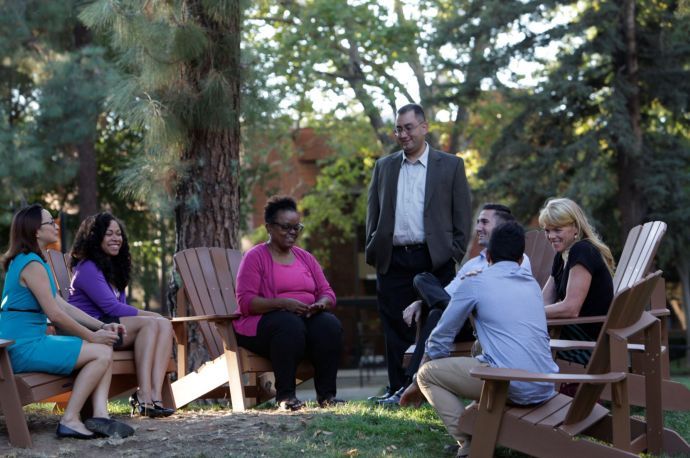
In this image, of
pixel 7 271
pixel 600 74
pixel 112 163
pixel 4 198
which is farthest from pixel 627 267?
pixel 112 163

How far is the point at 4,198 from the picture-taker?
1584 centimetres

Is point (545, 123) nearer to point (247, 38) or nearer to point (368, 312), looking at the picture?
point (247, 38)

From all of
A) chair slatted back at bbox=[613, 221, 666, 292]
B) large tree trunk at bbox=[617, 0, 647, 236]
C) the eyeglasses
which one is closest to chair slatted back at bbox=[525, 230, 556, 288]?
chair slatted back at bbox=[613, 221, 666, 292]

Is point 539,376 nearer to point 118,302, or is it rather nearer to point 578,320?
point 578,320

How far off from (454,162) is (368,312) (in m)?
20.2

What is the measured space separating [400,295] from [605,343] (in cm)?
241

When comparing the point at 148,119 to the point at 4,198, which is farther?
the point at 4,198

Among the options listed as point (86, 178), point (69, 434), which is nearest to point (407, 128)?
point (69, 434)

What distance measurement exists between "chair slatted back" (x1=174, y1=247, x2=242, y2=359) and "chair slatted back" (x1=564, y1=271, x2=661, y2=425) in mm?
3492

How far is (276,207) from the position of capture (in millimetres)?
7020

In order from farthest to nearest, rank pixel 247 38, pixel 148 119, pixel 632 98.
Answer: pixel 247 38, pixel 632 98, pixel 148 119

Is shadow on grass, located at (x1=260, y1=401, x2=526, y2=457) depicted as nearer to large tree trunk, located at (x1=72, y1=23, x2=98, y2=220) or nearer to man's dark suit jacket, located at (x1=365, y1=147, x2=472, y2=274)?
man's dark suit jacket, located at (x1=365, y1=147, x2=472, y2=274)

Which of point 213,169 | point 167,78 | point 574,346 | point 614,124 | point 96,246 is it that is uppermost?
point 614,124

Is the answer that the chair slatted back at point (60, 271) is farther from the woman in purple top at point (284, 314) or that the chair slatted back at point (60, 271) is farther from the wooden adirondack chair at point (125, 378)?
the woman in purple top at point (284, 314)
